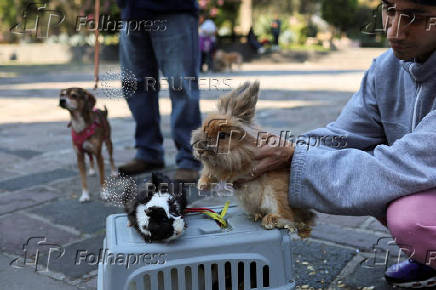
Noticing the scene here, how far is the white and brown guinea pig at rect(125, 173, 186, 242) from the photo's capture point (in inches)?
63.2

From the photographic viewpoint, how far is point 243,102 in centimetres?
175

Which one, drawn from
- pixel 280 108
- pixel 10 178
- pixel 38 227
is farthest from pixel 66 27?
pixel 38 227

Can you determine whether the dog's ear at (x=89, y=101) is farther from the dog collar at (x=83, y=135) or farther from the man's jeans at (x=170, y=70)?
the man's jeans at (x=170, y=70)

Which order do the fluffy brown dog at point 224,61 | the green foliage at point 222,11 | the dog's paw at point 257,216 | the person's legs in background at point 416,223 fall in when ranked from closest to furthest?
the person's legs in background at point 416,223
the dog's paw at point 257,216
the fluffy brown dog at point 224,61
the green foliage at point 222,11

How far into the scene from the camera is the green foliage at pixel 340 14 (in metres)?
23.4

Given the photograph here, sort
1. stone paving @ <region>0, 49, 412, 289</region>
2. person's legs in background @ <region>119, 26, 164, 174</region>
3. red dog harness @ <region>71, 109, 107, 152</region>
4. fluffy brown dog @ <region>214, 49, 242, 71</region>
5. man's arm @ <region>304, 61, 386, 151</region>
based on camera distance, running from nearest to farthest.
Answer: man's arm @ <region>304, 61, 386, 151</region>
stone paving @ <region>0, 49, 412, 289</region>
red dog harness @ <region>71, 109, 107, 152</region>
person's legs in background @ <region>119, 26, 164, 174</region>
fluffy brown dog @ <region>214, 49, 242, 71</region>

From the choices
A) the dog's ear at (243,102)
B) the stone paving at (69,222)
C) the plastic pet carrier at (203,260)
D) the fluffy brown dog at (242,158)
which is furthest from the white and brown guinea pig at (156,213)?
the stone paving at (69,222)

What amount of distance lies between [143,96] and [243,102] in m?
2.18

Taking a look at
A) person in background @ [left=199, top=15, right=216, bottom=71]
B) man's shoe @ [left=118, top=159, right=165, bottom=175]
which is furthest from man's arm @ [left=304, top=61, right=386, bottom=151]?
person in background @ [left=199, top=15, right=216, bottom=71]

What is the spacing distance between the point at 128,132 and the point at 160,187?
422 cm

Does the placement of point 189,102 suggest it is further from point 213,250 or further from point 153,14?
point 213,250

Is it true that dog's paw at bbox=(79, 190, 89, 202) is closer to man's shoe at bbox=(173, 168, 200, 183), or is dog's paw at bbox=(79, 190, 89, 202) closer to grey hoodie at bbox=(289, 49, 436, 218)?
man's shoe at bbox=(173, 168, 200, 183)

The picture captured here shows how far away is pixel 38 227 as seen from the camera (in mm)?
2818

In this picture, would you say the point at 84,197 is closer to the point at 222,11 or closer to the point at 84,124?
the point at 84,124
